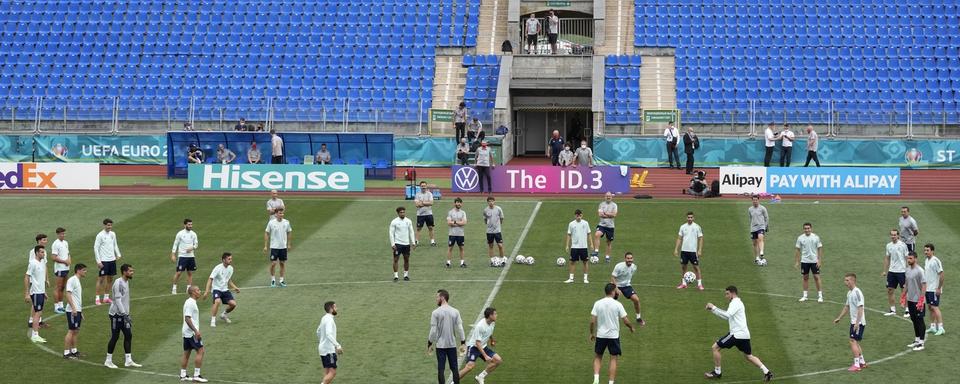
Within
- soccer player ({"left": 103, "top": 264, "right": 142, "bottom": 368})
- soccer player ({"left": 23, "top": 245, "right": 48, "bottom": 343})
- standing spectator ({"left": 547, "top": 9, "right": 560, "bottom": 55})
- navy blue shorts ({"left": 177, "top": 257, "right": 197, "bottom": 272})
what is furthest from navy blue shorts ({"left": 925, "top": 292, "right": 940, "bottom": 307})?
standing spectator ({"left": 547, "top": 9, "right": 560, "bottom": 55})

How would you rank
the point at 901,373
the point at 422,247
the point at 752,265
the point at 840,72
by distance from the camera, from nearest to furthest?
the point at 901,373
the point at 752,265
the point at 422,247
the point at 840,72

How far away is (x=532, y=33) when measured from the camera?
61.4 metres

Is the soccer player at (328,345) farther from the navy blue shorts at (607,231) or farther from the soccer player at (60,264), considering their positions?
the navy blue shorts at (607,231)

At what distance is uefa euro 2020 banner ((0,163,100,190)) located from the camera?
48.2m

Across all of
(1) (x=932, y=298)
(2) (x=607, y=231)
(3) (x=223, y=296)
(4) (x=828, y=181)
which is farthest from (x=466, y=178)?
(1) (x=932, y=298)

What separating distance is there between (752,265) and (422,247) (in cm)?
873

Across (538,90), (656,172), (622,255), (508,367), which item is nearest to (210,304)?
(508,367)

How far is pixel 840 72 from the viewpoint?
6028 cm

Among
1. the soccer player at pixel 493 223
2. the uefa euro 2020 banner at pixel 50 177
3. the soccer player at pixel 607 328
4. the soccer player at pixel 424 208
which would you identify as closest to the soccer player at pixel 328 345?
the soccer player at pixel 607 328

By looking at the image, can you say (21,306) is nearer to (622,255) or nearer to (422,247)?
(422,247)

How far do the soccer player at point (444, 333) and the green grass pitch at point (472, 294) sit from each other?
1.06 m

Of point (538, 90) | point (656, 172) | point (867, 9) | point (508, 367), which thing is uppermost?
point (867, 9)

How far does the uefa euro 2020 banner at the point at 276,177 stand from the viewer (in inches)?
1884

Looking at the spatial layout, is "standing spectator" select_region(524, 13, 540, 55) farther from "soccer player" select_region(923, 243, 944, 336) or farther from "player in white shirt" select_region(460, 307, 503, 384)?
"player in white shirt" select_region(460, 307, 503, 384)
